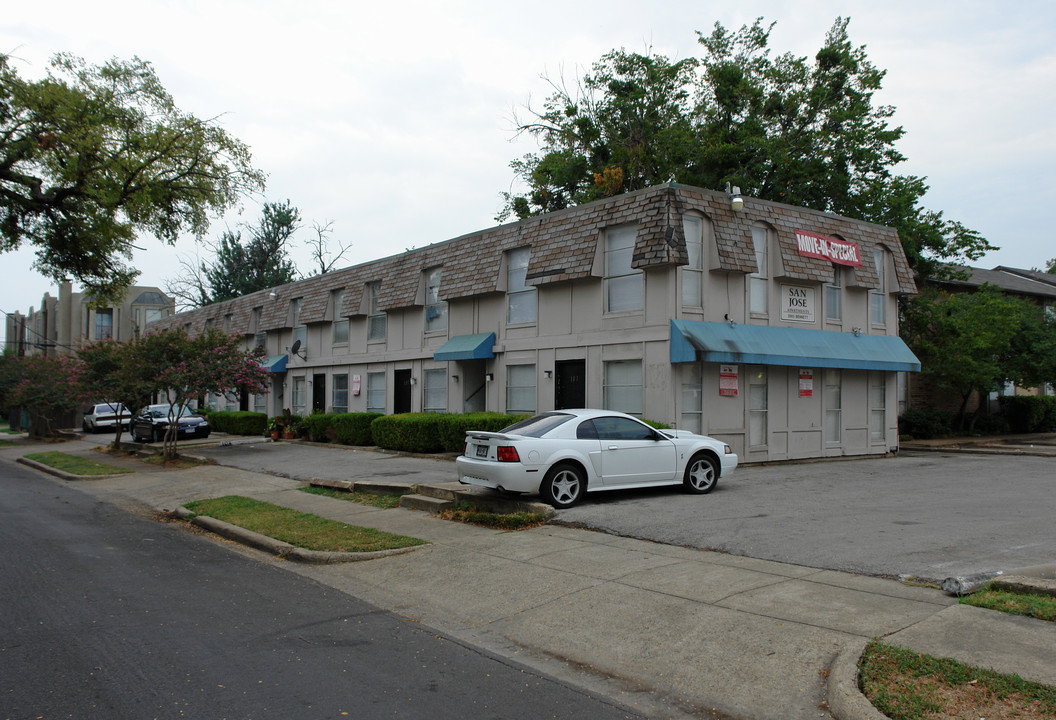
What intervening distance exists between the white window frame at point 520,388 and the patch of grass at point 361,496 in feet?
22.9

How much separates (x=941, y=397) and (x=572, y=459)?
2641 cm

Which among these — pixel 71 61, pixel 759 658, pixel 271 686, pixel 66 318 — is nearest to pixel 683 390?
pixel 759 658

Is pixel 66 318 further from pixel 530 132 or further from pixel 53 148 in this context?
pixel 53 148

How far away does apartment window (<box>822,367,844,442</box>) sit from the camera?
66.8ft

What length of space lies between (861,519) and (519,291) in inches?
490

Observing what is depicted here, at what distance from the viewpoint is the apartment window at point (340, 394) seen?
1137 inches

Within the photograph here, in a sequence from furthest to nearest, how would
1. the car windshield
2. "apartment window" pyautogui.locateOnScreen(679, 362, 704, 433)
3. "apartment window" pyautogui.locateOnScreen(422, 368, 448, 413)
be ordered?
"apartment window" pyautogui.locateOnScreen(422, 368, 448, 413) < "apartment window" pyautogui.locateOnScreen(679, 362, 704, 433) < the car windshield

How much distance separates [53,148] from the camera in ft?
46.9

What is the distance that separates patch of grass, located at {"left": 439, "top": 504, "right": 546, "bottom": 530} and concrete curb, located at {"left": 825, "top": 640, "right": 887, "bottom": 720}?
5858 mm

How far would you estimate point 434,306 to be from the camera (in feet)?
80.1

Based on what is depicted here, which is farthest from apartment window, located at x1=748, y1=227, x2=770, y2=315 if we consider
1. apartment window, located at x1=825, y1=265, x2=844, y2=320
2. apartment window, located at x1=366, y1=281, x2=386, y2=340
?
apartment window, located at x1=366, y1=281, x2=386, y2=340

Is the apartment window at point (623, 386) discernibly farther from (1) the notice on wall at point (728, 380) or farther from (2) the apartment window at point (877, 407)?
(2) the apartment window at point (877, 407)

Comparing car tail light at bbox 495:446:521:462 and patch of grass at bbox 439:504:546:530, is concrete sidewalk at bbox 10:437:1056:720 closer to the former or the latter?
patch of grass at bbox 439:504:546:530

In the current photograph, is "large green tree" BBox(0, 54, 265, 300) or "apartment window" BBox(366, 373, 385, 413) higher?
"large green tree" BBox(0, 54, 265, 300)
